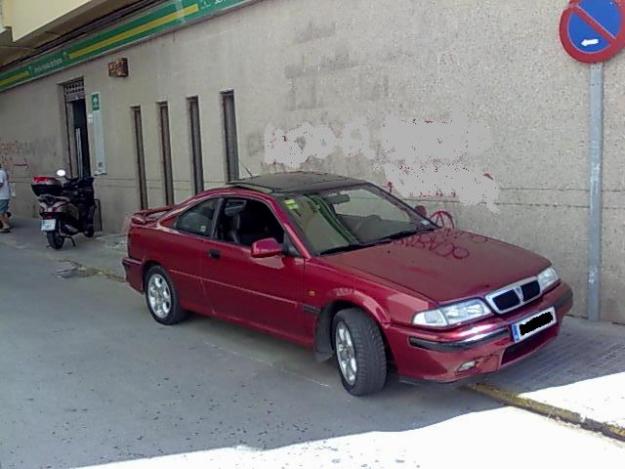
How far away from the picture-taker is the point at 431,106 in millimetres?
7352

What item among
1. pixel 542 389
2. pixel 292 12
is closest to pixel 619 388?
pixel 542 389

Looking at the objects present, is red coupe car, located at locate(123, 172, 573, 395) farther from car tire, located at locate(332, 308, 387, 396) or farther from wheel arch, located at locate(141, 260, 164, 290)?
wheel arch, located at locate(141, 260, 164, 290)

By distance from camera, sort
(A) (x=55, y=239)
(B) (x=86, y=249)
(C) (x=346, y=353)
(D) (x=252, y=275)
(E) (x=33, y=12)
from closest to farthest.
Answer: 1. (C) (x=346, y=353)
2. (D) (x=252, y=275)
3. (B) (x=86, y=249)
4. (A) (x=55, y=239)
5. (E) (x=33, y=12)

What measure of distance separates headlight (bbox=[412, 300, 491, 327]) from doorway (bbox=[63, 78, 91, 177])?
13.4 metres

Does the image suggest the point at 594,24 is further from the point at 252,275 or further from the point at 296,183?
the point at 252,275

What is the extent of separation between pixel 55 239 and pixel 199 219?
24.3 feet

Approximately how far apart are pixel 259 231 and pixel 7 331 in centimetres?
319

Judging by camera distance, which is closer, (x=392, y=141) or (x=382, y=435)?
(x=382, y=435)

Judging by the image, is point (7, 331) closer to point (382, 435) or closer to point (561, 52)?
point (382, 435)

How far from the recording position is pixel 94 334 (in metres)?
6.88

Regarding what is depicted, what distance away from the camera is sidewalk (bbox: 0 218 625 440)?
424 centimetres

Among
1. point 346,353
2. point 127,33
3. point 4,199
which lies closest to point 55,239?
point 4,199

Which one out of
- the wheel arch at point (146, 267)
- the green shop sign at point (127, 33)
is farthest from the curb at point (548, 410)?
the green shop sign at point (127, 33)

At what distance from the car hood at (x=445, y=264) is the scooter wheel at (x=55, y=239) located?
9.21 meters
